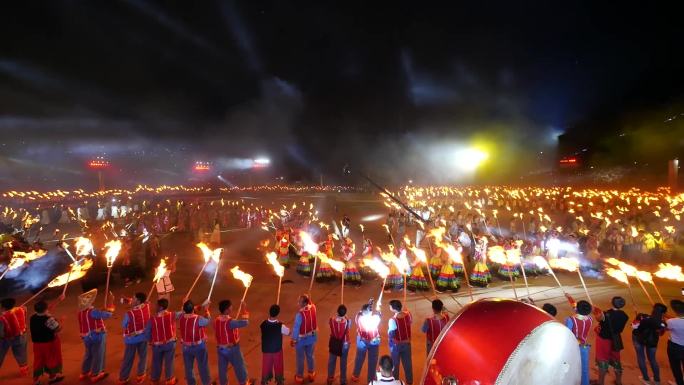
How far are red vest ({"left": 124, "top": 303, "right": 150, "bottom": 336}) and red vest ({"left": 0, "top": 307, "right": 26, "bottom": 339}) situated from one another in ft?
6.05

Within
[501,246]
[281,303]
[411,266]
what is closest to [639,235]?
[501,246]

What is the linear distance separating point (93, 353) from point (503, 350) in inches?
262

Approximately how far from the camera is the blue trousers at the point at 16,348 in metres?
6.23

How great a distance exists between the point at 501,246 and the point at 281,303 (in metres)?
7.05

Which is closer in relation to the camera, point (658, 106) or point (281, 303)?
point (281, 303)

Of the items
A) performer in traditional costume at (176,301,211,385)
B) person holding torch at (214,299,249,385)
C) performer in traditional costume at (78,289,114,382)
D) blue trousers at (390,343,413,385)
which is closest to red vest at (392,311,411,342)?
blue trousers at (390,343,413,385)

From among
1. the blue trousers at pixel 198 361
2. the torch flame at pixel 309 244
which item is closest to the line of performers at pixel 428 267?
the torch flame at pixel 309 244

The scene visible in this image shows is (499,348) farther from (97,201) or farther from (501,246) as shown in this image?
(97,201)

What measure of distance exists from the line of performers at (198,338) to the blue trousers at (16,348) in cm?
Answer: 1

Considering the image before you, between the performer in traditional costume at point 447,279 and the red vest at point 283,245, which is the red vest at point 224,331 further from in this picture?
the red vest at point 283,245

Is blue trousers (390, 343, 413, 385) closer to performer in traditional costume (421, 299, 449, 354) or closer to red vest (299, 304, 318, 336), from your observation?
performer in traditional costume (421, 299, 449, 354)

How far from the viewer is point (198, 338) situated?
591 centimetres

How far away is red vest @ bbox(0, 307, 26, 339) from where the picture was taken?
6.18 meters

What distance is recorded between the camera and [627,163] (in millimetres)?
44125
